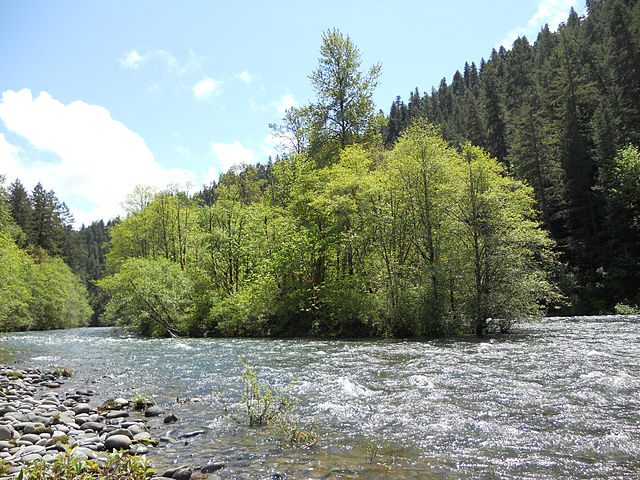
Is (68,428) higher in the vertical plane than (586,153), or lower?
lower

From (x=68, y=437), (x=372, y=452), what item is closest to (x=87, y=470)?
(x=68, y=437)

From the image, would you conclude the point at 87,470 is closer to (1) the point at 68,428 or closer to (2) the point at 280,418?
(1) the point at 68,428

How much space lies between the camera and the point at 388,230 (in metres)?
23.3

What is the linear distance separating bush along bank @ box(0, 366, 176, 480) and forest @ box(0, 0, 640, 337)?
1493 centimetres

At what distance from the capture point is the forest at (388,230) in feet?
68.1

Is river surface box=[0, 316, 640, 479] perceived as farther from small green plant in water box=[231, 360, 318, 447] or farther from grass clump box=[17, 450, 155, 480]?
grass clump box=[17, 450, 155, 480]

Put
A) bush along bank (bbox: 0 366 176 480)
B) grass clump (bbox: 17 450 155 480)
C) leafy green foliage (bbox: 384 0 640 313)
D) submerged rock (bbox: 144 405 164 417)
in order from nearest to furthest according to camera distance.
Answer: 1. grass clump (bbox: 17 450 155 480)
2. bush along bank (bbox: 0 366 176 480)
3. submerged rock (bbox: 144 405 164 417)
4. leafy green foliage (bbox: 384 0 640 313)

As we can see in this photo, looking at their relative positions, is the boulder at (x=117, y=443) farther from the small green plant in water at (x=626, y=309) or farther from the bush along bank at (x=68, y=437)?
the small green plant in water at (x=626, y=309)

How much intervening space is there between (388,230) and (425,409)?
15.8m

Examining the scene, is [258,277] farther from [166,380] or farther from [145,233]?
[145,233]

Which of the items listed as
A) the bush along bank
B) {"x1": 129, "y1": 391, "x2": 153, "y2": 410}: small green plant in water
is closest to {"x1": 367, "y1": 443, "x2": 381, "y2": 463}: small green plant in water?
the bush along bank

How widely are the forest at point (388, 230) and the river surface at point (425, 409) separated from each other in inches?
223

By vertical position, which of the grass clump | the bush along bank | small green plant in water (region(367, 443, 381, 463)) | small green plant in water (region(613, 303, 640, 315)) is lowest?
small green plant in water (region(367, 443, 381, 463))

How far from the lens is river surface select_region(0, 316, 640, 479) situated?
5637 millimetres
